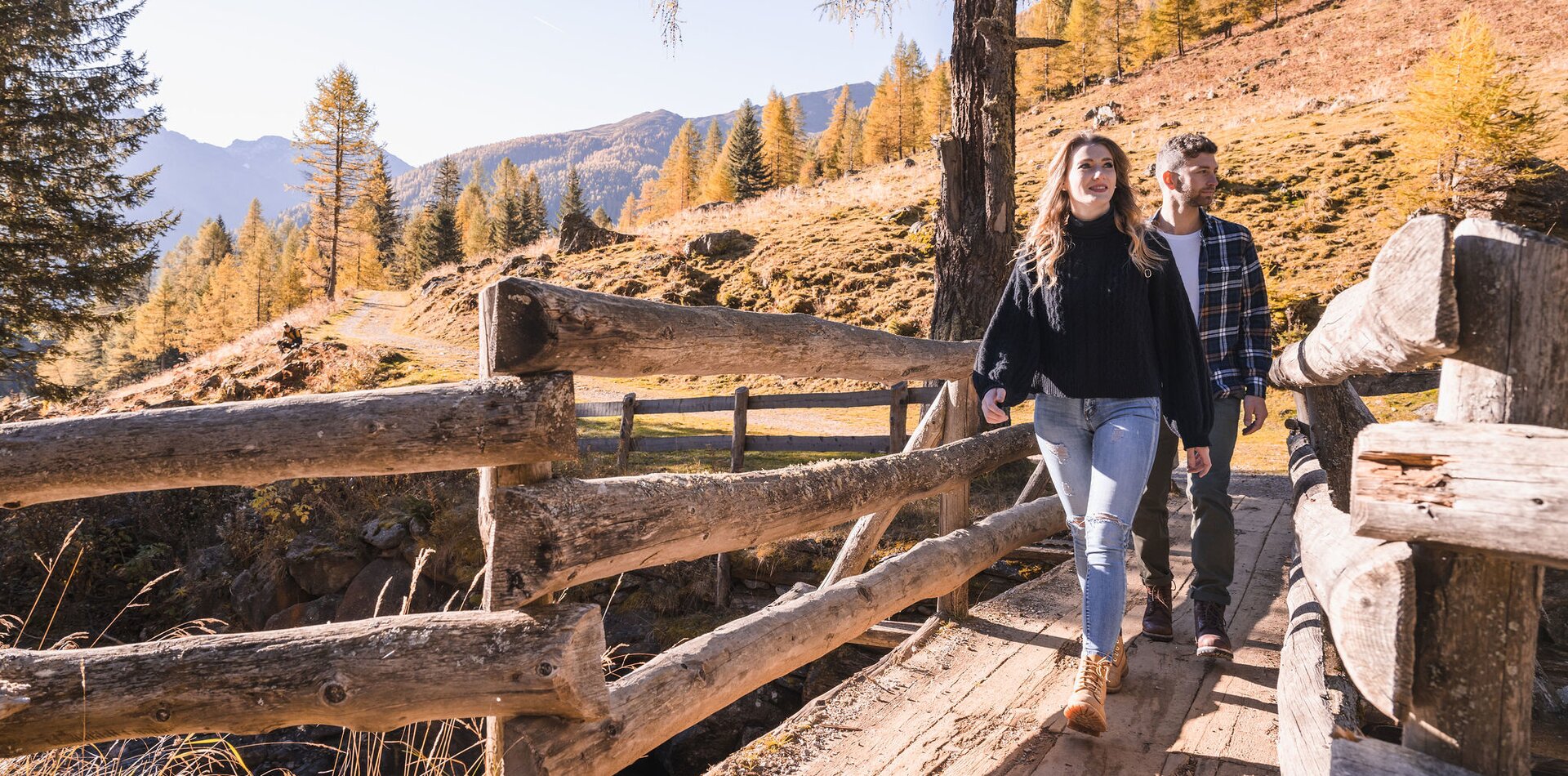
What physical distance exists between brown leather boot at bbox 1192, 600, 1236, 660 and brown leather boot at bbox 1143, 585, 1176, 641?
0.49 feet

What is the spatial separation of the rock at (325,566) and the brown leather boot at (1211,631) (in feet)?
25.6

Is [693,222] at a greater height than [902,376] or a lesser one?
greater

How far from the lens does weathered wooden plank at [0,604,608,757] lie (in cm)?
173

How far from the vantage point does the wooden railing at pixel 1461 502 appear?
1266 millimetres

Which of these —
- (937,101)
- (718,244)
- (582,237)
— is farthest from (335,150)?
(937,101)

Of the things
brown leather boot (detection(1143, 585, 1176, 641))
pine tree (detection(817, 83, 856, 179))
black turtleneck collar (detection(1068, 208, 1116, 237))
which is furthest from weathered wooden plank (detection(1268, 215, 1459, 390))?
pine tree (detection(817, 83, 856, 179))

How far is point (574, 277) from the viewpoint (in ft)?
75.4

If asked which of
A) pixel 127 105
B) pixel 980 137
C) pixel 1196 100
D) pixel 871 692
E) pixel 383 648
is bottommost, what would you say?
pixel 871 692

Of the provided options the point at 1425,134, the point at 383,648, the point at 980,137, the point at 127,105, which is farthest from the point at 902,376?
the point at 1425,134

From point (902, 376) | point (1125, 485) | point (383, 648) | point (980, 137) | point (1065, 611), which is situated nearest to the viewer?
point (383, 648)

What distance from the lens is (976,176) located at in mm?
7246

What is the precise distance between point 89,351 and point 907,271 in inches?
2257

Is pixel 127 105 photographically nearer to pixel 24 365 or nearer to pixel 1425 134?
pixel 24 365

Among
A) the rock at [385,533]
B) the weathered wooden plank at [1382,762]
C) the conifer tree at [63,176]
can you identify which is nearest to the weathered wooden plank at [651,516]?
the weathered wooden plank at [1382,762]
